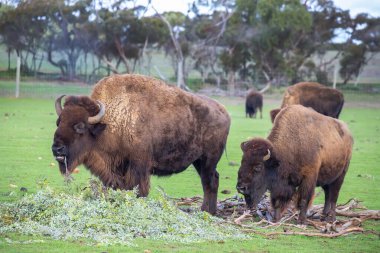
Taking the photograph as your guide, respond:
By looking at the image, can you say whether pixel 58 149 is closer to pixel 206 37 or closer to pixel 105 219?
pixel 105 219

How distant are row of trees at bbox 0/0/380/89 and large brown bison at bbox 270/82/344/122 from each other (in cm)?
2911

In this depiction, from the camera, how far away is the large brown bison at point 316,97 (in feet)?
88.3

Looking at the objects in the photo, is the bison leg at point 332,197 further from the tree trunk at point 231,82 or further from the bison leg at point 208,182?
the tree trunk at point 231,82

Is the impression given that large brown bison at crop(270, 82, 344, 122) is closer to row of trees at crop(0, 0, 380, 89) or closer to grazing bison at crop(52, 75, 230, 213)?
grazing bison at crop(52, 75, 230, 213)

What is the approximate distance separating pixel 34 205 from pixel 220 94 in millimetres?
47204

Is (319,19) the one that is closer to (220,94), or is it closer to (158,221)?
(220,94)

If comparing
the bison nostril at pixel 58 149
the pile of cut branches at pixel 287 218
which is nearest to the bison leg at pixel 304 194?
the pile of cut branches at pixel 287 218

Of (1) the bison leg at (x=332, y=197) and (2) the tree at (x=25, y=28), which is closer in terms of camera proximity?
(1) the bison leg at (x=332, y=197)

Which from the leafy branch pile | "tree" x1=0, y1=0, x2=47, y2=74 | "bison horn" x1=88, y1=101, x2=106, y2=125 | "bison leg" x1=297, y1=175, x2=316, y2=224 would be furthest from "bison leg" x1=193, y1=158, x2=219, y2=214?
"tree" x1=0, y1=0, x2=47, y2=74

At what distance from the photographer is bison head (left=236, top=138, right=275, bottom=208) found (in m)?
10.4

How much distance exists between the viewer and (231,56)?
63.6 m

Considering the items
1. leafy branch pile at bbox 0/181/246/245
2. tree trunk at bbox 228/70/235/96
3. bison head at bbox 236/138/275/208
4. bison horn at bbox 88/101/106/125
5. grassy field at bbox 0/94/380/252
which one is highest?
bison horn at bbox 88/101/106/125

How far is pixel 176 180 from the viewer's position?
1523cm

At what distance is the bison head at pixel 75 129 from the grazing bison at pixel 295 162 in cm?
216
